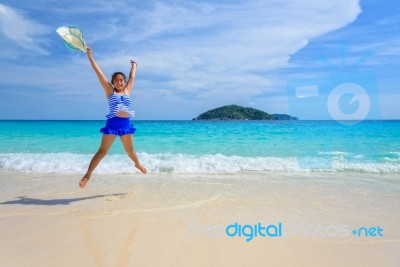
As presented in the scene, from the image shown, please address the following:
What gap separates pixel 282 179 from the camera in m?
8.20

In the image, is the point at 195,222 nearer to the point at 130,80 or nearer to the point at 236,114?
the point at 130,80

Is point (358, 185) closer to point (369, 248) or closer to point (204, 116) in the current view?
point (369, 248)

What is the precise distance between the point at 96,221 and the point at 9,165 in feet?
25.7

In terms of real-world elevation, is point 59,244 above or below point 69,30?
below

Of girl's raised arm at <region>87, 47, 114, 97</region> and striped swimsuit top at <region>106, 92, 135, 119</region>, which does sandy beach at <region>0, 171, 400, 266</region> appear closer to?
striped swimsuit top at <region>106, 92, 135, 119</region>

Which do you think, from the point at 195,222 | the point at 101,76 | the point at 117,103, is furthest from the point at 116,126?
the point at 195,222

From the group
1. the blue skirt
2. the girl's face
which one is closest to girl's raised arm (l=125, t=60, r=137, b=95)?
the girl's face

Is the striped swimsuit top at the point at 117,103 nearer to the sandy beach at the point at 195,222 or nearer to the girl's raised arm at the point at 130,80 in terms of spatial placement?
the girl's raised arm at the point at 130,80

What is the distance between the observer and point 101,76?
5.31m

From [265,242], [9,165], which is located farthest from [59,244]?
[9,165]

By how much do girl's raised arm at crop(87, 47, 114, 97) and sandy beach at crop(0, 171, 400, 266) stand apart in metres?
1.97

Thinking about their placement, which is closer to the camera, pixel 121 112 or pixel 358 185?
pixel 121 112

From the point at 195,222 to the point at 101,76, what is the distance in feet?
9.18

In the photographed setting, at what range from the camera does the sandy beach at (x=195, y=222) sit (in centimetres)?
353
